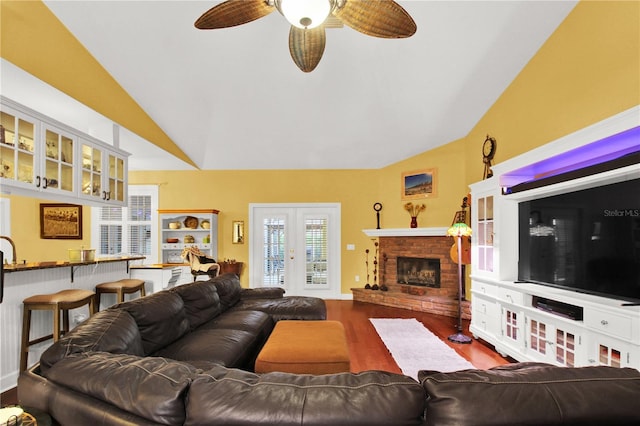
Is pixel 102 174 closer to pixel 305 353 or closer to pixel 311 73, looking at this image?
pixel 311 73

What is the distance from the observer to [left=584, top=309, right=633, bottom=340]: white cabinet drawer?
217 cm

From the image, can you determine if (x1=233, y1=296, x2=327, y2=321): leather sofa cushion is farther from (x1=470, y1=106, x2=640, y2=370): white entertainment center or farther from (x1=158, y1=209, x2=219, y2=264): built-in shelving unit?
(x1=158, y1=209, x2=219, y2=264): built-in shelving unit

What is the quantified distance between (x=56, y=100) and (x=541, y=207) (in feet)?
16.6

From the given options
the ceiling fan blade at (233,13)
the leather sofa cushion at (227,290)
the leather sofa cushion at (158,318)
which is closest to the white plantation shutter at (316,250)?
the leather sofa cushion at (227,290)

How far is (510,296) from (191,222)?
5493 mm

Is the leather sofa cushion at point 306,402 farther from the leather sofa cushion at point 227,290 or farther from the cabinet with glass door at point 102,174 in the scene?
the cabinet with glass door at point 102,174

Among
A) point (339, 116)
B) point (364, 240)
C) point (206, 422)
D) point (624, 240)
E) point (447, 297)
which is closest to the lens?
point (206, 422)

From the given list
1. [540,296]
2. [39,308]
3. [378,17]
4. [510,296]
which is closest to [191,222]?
[39,308]

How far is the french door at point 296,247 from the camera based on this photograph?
21.9 ft

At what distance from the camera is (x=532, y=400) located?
0.93m

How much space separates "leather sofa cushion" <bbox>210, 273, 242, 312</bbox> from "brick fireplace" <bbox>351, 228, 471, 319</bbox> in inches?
116

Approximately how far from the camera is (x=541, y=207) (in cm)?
329

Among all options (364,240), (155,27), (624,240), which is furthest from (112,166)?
(624,240)

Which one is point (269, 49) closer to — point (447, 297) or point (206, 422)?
point (206, 422)
